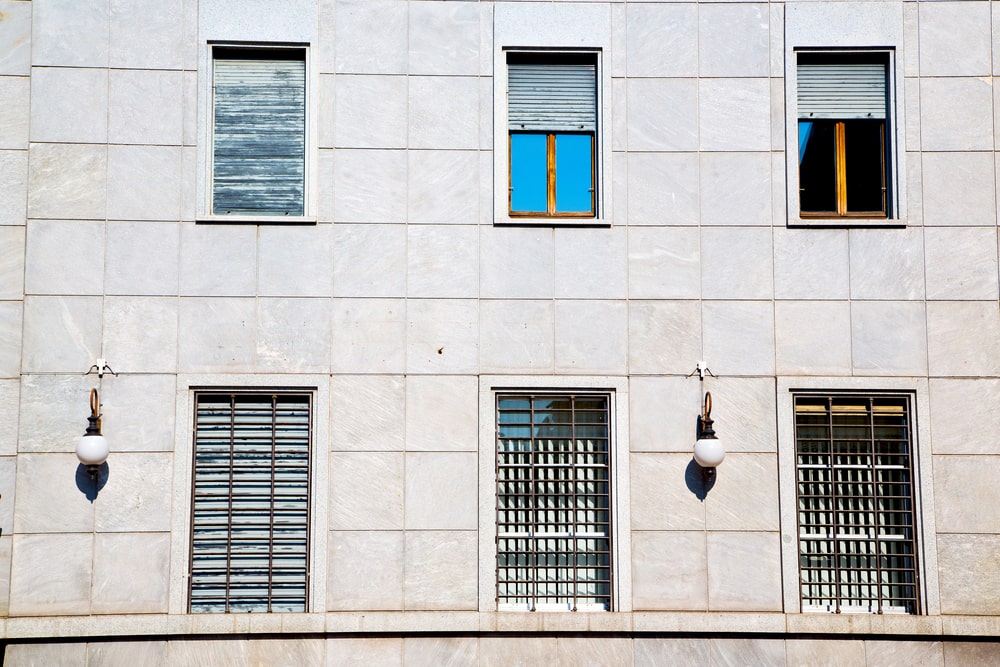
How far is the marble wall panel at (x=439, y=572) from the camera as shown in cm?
985

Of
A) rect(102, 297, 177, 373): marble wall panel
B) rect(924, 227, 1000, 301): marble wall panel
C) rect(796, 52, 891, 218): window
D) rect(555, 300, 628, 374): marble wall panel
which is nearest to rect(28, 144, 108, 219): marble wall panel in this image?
rect(102, 297, 177, 373): marble wall panel

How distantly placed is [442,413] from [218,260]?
314 centimetres

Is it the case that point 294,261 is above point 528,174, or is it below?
below

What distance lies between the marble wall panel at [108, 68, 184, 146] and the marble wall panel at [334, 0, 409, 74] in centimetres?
201

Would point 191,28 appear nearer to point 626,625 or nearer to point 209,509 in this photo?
point 209,509

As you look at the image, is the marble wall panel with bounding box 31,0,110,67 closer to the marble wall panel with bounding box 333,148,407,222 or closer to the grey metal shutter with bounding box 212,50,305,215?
the grey metal shutter with bounding box 212,50,305,215

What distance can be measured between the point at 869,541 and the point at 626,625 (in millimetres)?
3036

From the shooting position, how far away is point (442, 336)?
33.2 ft

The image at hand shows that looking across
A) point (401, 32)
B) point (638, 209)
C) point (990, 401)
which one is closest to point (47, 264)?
point (401, 32)

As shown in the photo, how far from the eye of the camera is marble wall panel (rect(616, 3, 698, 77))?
411 inches

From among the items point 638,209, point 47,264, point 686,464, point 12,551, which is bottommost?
point 12,551

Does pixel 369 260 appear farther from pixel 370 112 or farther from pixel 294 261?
pixel 370 112

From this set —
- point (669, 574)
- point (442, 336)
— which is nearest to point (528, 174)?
point (442, 336)

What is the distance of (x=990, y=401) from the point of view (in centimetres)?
1009
